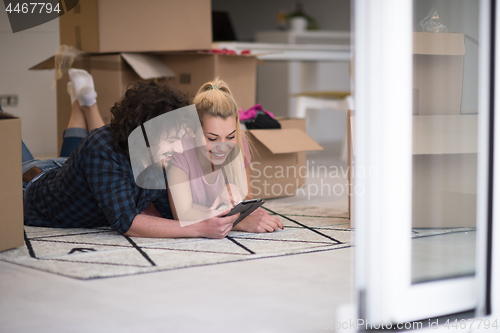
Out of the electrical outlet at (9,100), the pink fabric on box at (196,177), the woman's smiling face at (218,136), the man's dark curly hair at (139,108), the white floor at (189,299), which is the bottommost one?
the white floor at (189,299)

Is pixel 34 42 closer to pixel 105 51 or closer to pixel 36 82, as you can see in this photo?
pixel 36 82

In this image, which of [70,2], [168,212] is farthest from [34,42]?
[168,212]

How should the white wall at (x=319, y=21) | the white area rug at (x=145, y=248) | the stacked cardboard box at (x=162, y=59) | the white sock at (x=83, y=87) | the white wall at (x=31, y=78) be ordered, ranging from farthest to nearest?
1. the white wall at (x=319, y=21)
2. the white wall at (x=31, y=78)
3. the stacked cardboard box at (x=162, y=59)
4. the white sock at (x=83, y=87)
5. the white area rug at (x=145, y=248)

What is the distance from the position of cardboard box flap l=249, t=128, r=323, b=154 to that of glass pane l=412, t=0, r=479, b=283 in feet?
3.20

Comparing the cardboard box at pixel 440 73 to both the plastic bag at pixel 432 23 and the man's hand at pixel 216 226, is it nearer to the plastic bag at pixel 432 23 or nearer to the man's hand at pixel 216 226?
the plastic bag at pixel 432 23

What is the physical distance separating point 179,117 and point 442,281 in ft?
2.37

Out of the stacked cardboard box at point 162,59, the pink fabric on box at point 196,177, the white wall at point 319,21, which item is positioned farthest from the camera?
the white wall at point 319,21

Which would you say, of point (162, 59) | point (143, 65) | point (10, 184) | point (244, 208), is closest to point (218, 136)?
point (244, 208)

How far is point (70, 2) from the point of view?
2053 mm

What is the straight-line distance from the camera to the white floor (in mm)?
791

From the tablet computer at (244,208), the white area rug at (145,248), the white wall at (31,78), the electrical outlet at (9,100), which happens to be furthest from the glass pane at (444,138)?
the electrical outlet at (9,100)

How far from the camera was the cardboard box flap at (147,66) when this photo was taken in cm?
197

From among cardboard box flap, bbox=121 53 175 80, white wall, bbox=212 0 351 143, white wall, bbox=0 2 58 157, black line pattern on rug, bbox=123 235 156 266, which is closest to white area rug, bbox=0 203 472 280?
black line pattern on rug, bbox=123 235 156 266

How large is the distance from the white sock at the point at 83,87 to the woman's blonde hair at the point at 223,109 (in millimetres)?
529
